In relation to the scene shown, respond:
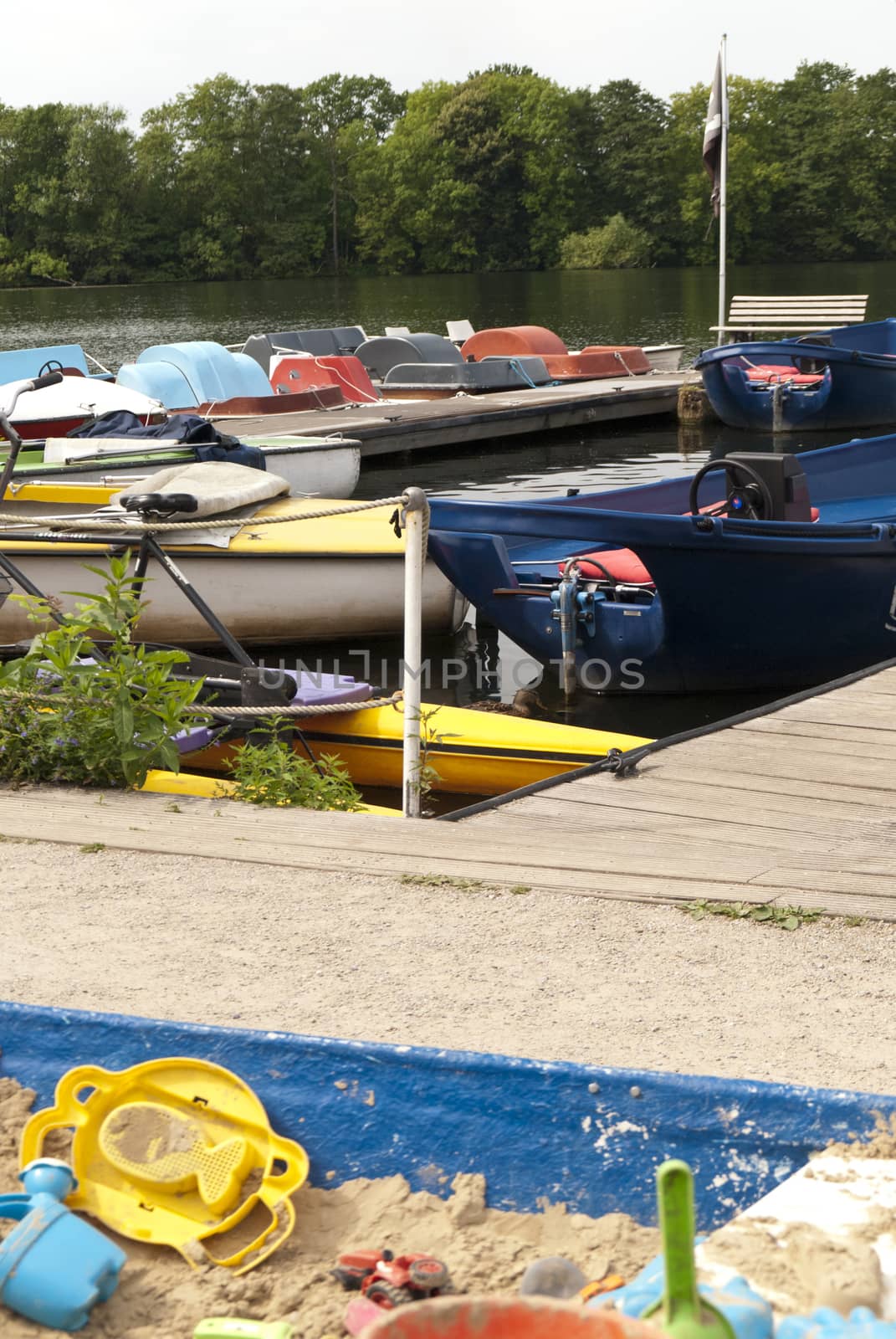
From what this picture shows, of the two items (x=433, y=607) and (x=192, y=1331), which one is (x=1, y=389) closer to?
(x=433, y=607)

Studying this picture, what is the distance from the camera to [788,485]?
7840 millimetres

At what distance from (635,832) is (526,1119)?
187 centimetres

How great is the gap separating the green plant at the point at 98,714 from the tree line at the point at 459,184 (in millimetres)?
81412

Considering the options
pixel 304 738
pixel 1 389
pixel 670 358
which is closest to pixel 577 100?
pixel 670 358

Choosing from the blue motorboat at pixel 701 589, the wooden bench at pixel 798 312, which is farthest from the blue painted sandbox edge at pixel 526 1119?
the wooden bench at pixel 798 312

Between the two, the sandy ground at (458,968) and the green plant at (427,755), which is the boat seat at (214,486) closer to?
the green plant at (427,755)

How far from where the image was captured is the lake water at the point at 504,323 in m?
9.45

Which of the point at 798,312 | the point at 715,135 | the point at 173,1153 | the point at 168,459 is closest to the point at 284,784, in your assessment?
the point at 173,1153

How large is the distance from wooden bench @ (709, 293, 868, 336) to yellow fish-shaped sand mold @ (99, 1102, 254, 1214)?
25.0m

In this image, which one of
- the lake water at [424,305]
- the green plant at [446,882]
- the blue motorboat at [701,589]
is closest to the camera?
the green plant at [446,882]

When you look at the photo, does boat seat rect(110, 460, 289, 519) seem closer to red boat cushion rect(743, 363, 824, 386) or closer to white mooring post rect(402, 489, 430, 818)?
white mooring post rect(402, 489, 430, 818)

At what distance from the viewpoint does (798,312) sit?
26219 mm

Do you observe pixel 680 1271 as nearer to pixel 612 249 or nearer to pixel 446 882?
pixel 446 882

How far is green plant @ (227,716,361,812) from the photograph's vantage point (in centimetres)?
433
